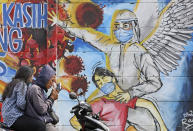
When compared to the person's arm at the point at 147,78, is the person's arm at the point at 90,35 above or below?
above

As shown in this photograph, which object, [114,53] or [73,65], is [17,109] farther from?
[114,53]

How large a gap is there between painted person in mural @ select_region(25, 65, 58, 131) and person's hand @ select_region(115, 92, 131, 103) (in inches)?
118

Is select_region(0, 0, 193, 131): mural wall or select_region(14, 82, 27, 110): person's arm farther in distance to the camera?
select_region(0, 0, 193, 131): mural wall

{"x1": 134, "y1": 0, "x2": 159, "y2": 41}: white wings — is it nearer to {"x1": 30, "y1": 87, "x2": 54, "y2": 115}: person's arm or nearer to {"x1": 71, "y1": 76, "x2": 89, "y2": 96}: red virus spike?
{"x1": 71, "y1": 76, "x2": 89, "y2": 96}: red virus spike

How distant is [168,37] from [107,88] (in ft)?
4.85

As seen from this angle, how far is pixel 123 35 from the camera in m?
11.1

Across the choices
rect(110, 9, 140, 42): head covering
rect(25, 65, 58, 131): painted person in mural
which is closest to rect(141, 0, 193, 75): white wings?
rect(110, 9, 140, 42): head covering

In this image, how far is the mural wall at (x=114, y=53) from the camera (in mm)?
11047

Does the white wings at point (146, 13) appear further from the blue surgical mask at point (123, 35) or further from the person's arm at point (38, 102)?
the person's arm at point (38, 102)

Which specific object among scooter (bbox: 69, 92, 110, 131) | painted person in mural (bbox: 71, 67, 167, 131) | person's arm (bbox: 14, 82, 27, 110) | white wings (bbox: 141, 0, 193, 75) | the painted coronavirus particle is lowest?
painted person in mural (bbox: 71, 67, 167, 131)

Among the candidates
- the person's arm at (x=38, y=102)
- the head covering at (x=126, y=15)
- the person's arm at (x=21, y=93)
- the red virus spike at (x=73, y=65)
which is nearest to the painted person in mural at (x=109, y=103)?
the red virus spike at (x=73, y=65)

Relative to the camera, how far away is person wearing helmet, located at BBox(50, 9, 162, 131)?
1109 centimetres

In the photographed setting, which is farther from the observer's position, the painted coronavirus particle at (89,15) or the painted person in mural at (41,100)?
the painted coronavirus particle at (89,15)

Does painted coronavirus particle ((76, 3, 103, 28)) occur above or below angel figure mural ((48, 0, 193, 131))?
above
